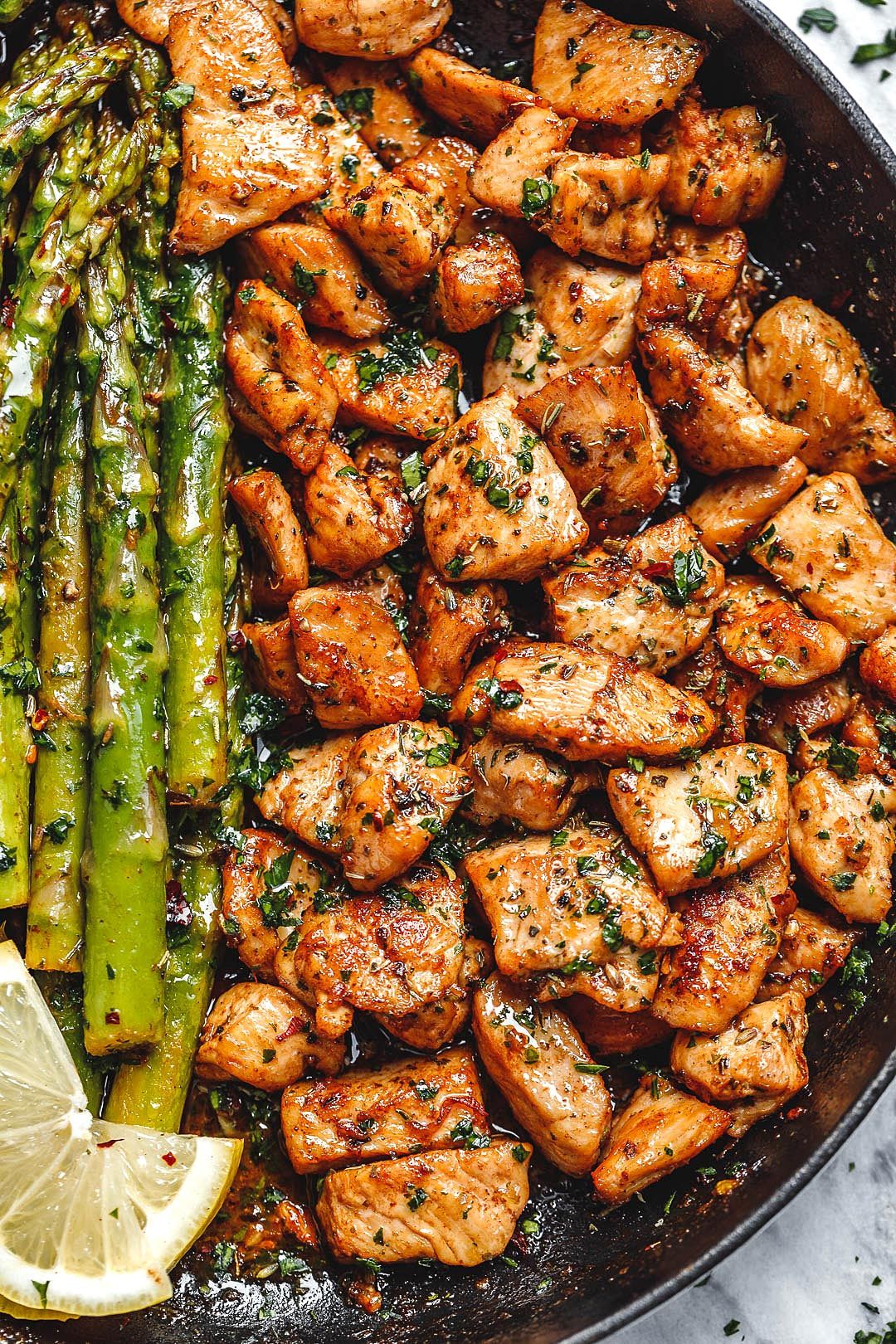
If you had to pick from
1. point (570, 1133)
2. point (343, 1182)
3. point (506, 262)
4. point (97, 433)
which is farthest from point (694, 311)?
point (343, 1182)

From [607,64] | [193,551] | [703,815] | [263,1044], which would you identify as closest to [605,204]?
[607,64]

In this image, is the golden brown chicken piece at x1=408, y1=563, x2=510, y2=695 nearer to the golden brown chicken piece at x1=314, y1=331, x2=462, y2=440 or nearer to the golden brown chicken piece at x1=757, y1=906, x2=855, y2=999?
the golden brown chicken piece at x1=314, y1=331, x2=462, y2=440

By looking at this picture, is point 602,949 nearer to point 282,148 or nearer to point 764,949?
point 764,949

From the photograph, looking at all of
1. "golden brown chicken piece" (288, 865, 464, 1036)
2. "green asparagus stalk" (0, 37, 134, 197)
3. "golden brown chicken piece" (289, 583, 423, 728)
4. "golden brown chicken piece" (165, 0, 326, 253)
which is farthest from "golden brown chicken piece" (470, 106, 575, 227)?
"golden brown chicken piece" (288, 865, 464, 1036)

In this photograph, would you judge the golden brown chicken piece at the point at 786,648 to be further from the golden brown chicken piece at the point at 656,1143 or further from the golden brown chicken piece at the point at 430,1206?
the golden brown chicken piece at the point at 430,1206

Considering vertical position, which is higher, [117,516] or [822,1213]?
[117,516]

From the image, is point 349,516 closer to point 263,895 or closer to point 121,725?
point 121,725
